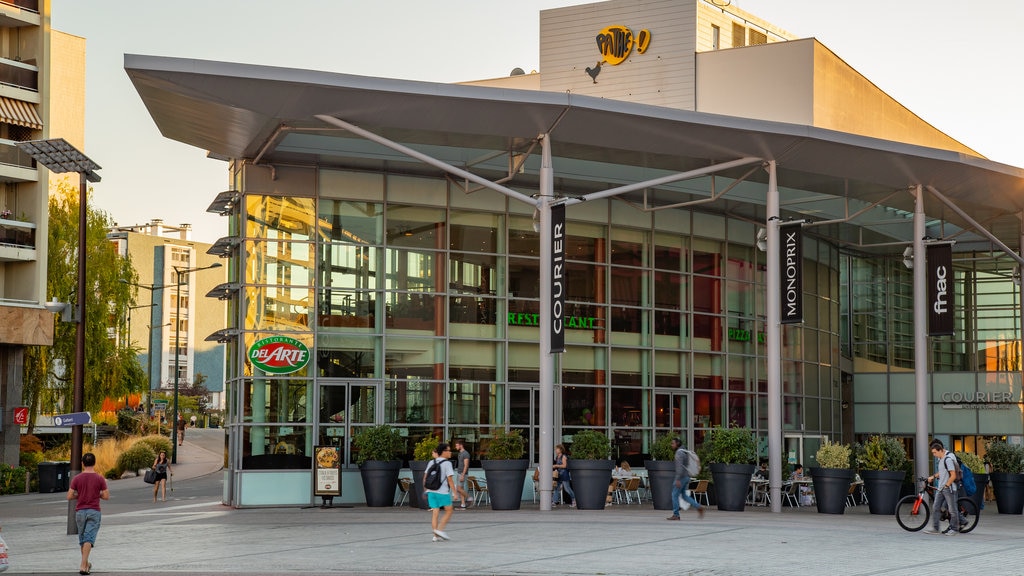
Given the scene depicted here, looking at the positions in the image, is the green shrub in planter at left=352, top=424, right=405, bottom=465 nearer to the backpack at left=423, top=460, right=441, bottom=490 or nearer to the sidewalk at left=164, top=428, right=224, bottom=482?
the backpack at left=423, top=460, right=441, bottom=490

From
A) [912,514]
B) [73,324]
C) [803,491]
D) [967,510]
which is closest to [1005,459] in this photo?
[803,491]

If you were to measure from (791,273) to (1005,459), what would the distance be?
267 inches

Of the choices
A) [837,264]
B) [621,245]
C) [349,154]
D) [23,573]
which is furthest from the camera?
[837,264]

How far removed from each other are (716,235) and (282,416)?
12696mm

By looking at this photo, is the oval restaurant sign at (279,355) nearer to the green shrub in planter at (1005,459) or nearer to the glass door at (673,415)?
the glass door at (673,415)

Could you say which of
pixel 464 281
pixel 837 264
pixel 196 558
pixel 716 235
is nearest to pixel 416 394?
pixel 464 281

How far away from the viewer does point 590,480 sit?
24516 mm

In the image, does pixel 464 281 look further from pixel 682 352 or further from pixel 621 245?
pixel 682 352

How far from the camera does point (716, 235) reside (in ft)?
106

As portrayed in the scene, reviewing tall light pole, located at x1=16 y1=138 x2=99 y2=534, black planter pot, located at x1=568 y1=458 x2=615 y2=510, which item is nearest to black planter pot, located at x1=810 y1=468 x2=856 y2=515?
black planter pot, located at x1=568 y1=458 x2=615 y2=510

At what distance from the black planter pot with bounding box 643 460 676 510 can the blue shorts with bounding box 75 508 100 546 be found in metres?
12.8

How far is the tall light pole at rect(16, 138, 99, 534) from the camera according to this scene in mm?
21422

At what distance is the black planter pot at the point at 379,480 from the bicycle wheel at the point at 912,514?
35.0 ft

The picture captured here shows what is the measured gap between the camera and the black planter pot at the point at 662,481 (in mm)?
25031
